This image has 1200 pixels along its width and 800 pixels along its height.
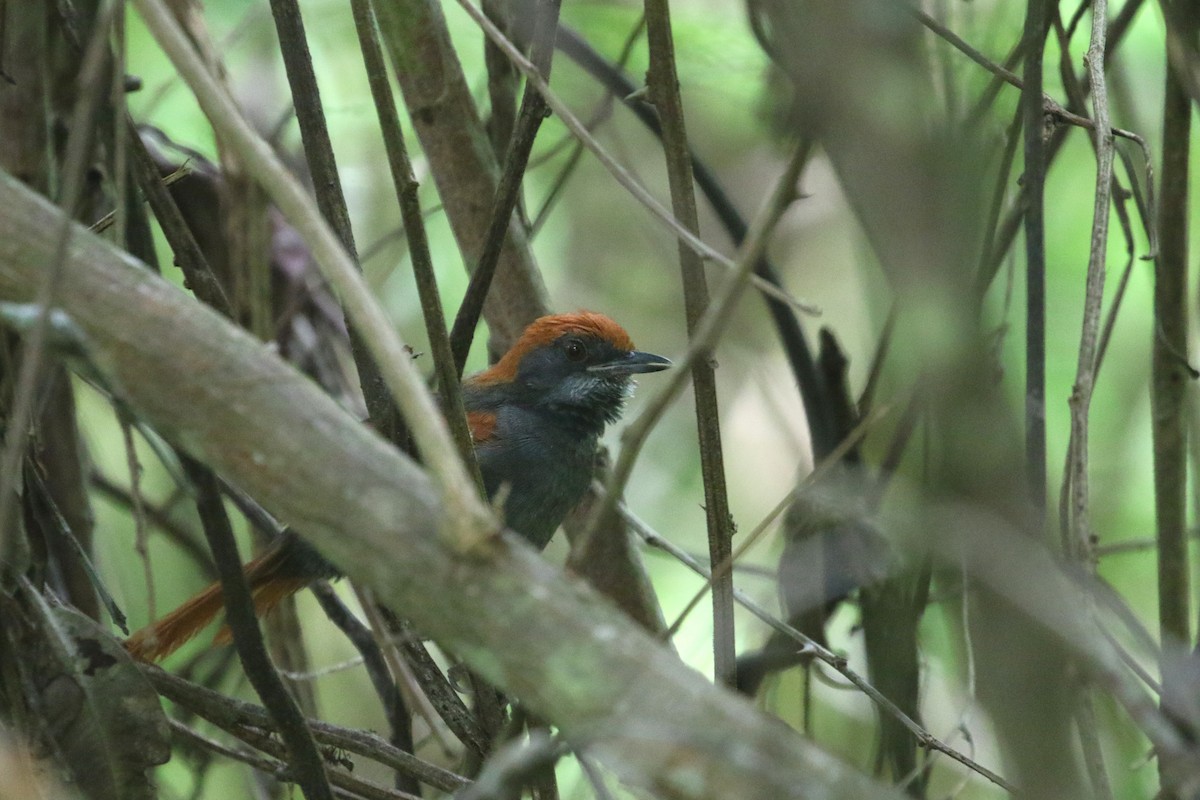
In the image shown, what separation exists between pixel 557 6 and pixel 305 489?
149cm

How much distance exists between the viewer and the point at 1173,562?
2.84 meters

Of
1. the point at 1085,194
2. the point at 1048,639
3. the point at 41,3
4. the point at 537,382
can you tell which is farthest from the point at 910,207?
the point at 1085,194

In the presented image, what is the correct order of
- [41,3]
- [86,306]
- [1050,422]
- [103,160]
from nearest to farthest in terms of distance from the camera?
[86,306] → [41,3] → [103,160] → [1050,422]

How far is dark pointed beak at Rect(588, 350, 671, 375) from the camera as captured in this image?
449 centimetres

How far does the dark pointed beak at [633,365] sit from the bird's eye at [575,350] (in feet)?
0.19

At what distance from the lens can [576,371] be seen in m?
4.47

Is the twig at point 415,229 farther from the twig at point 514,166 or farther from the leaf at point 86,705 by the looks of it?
the leaf at point 86,705

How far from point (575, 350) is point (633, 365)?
23 centimetres

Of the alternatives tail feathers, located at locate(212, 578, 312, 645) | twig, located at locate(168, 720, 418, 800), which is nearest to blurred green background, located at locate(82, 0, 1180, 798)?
tail feathers, located at locate(212, 578, 312, 645)

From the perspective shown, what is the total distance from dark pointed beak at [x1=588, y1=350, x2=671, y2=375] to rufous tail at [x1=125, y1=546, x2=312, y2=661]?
1.32m

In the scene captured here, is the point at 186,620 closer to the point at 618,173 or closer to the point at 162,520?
the point at 162,520

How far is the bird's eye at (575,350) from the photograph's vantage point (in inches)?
174

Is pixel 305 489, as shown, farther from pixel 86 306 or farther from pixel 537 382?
pixel 537 382

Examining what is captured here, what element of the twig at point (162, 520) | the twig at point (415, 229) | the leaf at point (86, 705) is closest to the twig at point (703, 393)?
the twig at point (415, 229)
